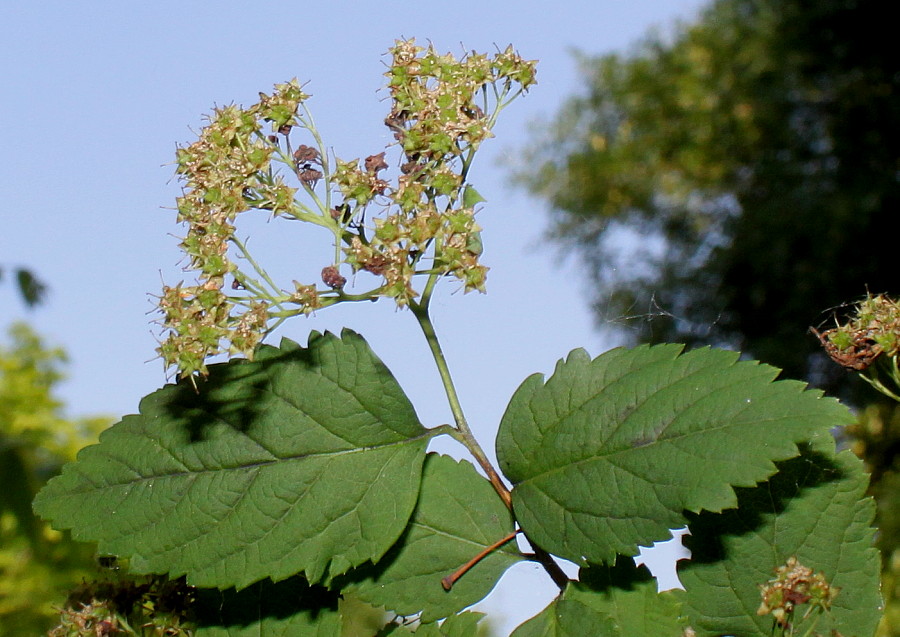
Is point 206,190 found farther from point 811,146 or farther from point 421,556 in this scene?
point 811,146

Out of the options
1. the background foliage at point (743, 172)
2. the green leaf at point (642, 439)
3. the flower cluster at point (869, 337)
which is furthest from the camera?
the background foliage at point (743, 172)

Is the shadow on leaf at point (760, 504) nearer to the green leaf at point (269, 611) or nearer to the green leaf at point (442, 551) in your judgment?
the green leaf at point (442, 551)

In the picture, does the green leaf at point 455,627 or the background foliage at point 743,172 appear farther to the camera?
the background foliage at point 743,172

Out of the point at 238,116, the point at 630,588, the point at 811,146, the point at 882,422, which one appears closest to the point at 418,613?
the point at 630,588

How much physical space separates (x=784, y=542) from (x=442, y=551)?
0.28 meters

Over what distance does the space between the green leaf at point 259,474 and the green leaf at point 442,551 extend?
27mm

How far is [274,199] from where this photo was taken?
2.78 feet

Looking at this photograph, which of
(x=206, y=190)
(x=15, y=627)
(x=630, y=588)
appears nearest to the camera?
(x=630, y=588)

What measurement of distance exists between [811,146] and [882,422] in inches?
187

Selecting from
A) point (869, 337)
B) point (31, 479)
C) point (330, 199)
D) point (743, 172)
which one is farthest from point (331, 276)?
point (743, 172)

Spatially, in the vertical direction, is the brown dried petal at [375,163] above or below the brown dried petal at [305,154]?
below

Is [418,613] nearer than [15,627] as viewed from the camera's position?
Yes

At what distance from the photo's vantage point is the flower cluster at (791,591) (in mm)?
716

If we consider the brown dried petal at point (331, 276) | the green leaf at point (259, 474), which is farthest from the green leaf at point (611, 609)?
the brown dried petal at point (331, 276)
